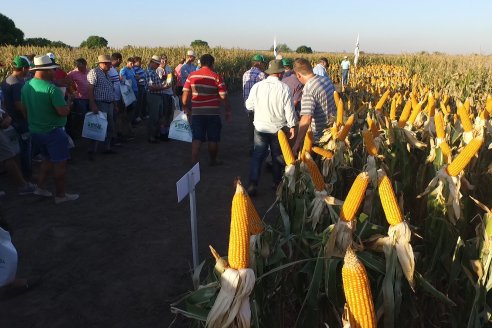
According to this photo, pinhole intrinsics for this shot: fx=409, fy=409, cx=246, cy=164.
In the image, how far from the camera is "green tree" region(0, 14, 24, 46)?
39628 millimetres

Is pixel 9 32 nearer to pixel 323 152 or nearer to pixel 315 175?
pixel 323 152

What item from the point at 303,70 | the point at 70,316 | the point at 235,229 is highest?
the point at 303,70

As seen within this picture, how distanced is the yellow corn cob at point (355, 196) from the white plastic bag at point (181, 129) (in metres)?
5.84

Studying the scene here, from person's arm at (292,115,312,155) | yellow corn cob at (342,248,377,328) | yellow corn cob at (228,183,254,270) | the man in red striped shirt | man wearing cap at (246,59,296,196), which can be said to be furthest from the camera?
the man in red striped shirt

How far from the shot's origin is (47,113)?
5.38 m

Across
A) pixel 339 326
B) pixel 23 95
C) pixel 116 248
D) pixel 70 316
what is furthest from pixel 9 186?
pixel 339 326

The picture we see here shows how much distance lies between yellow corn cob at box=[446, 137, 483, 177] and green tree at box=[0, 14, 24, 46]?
147ft

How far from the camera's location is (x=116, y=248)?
15.1 feet

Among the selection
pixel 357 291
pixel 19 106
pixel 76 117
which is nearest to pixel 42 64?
pixel 19 106

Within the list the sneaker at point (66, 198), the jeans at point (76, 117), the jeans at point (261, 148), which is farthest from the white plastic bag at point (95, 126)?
the jeans at point (261, 148)

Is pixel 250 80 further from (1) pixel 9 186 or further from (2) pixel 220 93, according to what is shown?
(1) pixel 9 186

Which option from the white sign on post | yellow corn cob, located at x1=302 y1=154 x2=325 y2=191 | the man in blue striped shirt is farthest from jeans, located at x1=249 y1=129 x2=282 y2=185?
yellow corn cob, located at x1=302 y1=154 x2=325 y2=191

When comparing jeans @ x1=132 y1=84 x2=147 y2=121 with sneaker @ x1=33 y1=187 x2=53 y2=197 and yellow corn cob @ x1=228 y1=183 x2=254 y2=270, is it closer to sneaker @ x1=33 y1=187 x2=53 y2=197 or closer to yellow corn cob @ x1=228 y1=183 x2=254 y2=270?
sneaker @ x1=33 y1=187 x2=53 y2=197

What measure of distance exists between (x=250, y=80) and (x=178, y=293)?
5163 millimetres
